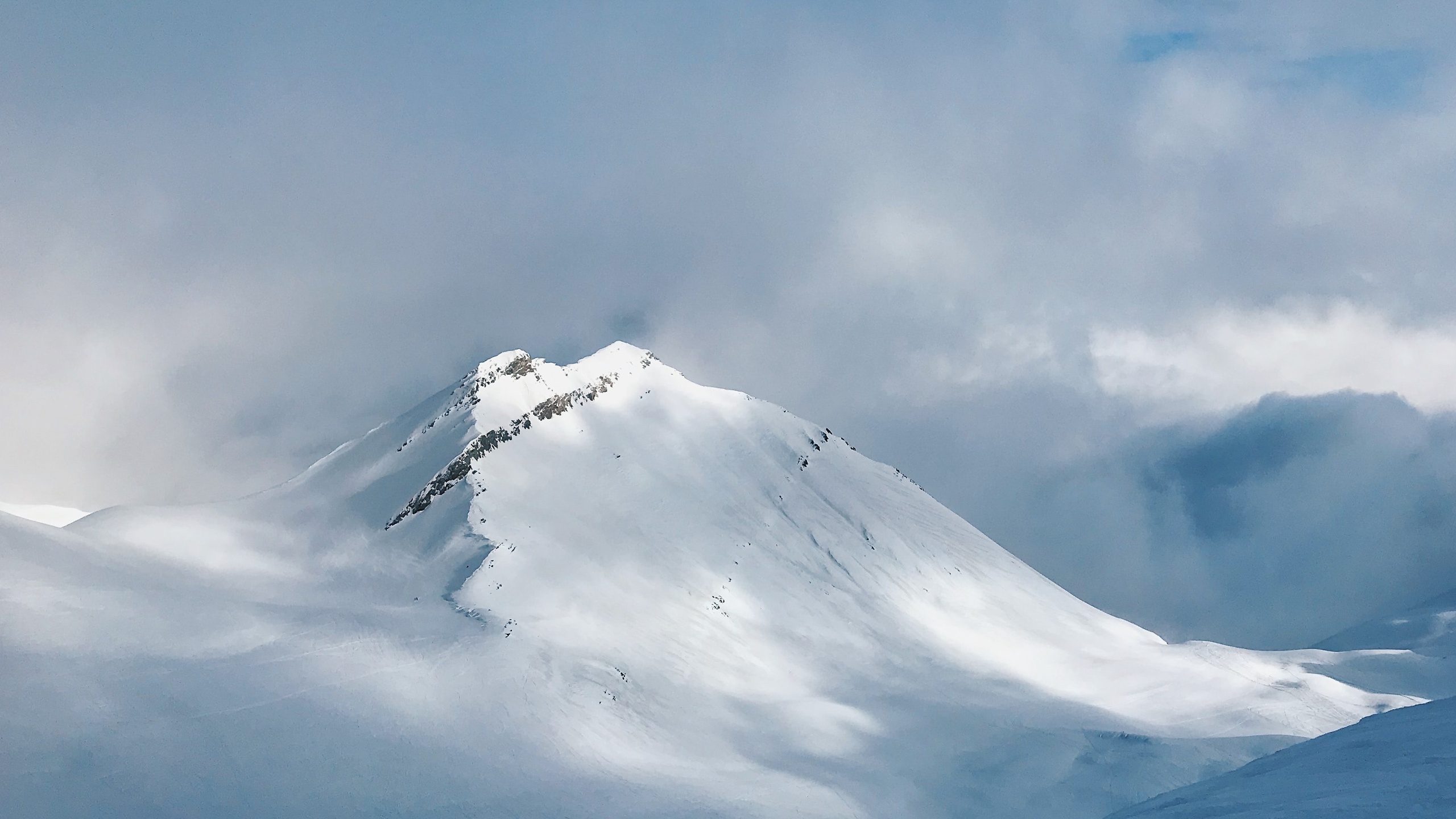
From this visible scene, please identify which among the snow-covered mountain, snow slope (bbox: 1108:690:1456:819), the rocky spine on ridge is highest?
the rocky spine on ridge

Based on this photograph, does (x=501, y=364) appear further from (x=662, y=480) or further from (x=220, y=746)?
(x=220, y=746)

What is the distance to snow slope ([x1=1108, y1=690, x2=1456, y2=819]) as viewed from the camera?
480 inches

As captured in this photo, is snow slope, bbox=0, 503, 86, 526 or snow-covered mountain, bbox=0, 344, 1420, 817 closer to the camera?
snow-covered mountain, bbox=0, 344, 1420, 817

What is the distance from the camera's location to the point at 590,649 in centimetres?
4403

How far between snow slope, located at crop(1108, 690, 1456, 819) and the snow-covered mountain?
1953cm

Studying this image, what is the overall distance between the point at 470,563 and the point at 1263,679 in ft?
164

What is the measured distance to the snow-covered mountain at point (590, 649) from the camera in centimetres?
2892

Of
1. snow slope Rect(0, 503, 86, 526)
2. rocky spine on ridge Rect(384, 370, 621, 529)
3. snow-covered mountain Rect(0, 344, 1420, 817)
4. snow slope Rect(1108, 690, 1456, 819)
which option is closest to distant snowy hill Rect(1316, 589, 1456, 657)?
snow-covered mountain Rect(0, 344, 1420, 817)

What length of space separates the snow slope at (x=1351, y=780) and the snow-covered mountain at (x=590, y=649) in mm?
19530

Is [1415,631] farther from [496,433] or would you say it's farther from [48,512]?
[48,512]

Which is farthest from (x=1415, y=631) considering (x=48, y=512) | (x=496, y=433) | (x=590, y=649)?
(x=48, y=512)

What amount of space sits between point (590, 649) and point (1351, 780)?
34.8m

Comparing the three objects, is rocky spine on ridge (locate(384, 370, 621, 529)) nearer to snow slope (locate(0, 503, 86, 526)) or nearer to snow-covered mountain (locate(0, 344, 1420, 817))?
snow-covered mountain (locate(0, 344, 1420, 817))

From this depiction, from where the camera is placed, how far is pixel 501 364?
74000 mm
